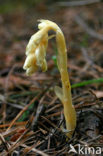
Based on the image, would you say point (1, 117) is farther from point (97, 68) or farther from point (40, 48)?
point (97, 68)

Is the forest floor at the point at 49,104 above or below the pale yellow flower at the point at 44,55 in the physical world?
below

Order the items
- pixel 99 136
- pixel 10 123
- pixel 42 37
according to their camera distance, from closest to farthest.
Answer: pixel 42 37 < pixel 99 136 < pixel 10 123

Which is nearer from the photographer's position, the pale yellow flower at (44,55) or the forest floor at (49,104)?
the pale yellow flower at (44,55)

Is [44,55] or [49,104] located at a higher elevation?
[44,55]

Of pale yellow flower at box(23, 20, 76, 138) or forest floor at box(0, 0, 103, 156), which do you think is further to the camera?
forest floor at box(0, 0, 103, 156)

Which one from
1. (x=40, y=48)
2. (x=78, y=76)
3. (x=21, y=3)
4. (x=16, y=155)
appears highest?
(x=21, y=3)

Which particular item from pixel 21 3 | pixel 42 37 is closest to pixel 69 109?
pixel 42 37

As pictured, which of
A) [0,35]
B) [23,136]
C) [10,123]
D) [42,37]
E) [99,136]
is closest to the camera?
[42,37]

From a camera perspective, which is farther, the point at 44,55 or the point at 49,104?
the point at 49,104

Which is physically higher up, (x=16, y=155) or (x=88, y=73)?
(x=88, y=73)

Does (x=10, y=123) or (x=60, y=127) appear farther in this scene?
(x=10, y=123)

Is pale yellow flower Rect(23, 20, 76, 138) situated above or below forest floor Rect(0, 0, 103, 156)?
above
